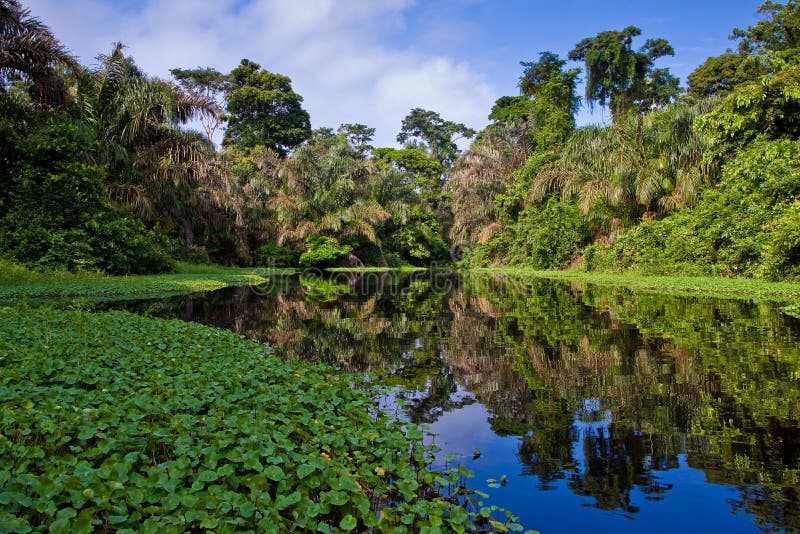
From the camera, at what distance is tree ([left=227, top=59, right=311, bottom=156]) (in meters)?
48.4

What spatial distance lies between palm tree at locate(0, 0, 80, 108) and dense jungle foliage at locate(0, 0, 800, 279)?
0.05 metres

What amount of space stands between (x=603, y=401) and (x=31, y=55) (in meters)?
18.1

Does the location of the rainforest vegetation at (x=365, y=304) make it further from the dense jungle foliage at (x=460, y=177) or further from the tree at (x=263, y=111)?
the tree at (x=263, y=111)

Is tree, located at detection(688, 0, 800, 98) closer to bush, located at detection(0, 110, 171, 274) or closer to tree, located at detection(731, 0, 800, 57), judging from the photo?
tree, located at detection(731, 0, 800, 57)

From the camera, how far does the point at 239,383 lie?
4828 millimetres

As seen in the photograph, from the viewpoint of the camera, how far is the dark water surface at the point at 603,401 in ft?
11.1

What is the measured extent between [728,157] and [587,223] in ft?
31.8

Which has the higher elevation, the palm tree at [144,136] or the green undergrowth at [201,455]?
the palm tree at [144,136]

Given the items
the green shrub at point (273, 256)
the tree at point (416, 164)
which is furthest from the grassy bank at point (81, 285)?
the tree at point (416, 164)

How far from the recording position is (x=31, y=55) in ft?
50.9

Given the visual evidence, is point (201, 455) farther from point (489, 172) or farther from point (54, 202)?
point (489, 172)

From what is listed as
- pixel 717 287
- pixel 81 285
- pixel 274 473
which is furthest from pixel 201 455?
pixel 717 287

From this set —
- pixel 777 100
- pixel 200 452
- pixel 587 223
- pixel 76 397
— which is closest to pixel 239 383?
pixel 76 397

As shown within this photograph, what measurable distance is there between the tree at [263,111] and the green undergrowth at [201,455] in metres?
45.3
